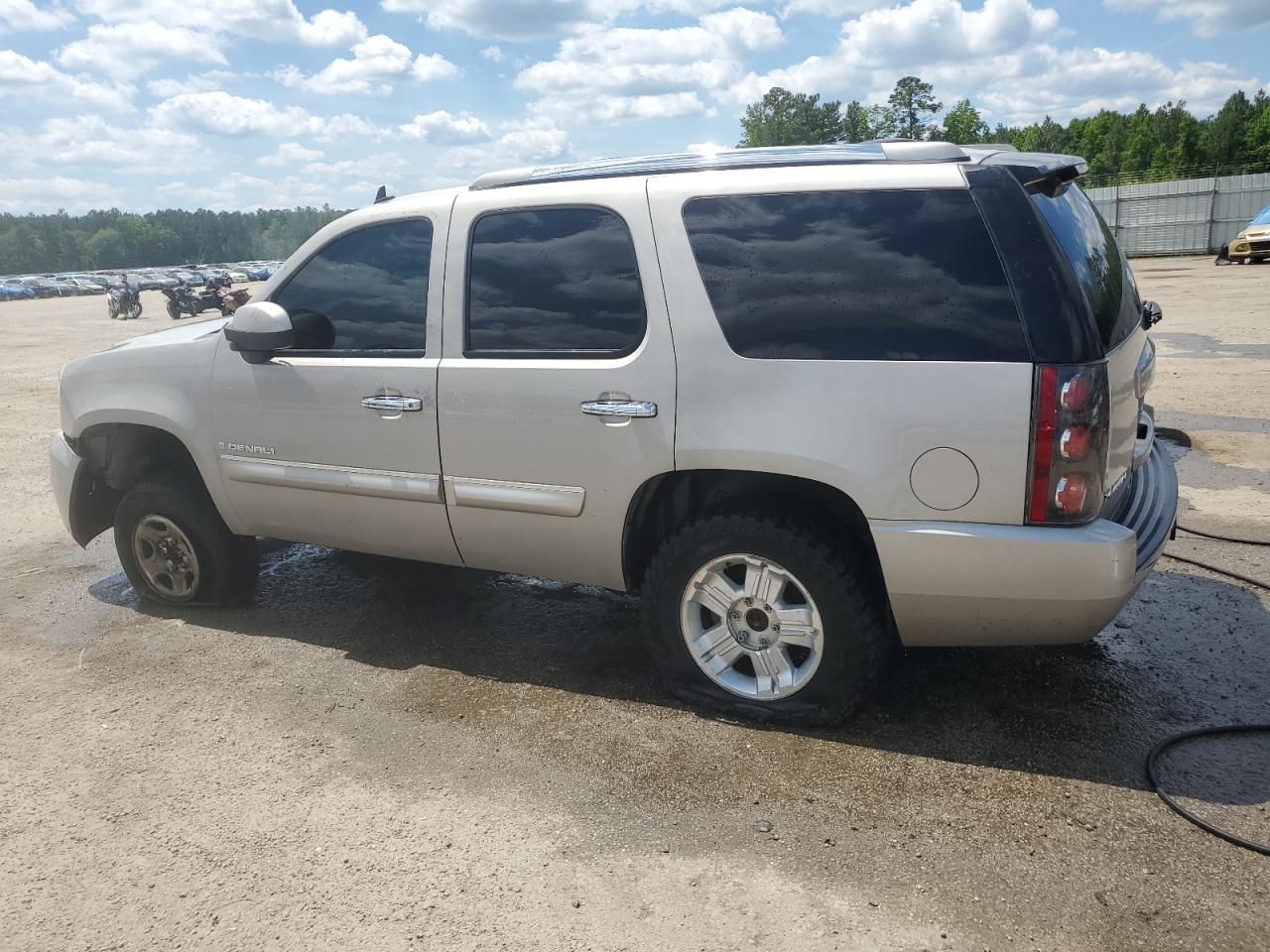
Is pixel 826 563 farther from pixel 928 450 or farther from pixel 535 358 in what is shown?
pixel 535 358

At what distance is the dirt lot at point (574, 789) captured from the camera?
2.63 metres

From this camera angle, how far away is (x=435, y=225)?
13.2 feet

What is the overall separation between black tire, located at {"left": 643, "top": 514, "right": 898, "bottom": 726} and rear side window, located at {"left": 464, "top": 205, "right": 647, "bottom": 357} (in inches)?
30.2

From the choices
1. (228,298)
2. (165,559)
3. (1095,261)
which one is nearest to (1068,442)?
(1095,261)

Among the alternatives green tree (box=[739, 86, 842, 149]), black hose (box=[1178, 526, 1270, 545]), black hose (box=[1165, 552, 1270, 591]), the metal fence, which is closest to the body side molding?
black hose (box=[1165, 552, 1270, 591])

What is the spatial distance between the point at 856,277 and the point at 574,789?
1.91 meters

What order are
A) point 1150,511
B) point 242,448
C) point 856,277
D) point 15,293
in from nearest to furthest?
point 856,277, point 1150,511, point 242,448, point 15,293

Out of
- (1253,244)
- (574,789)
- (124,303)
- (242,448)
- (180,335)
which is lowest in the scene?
(574,789)

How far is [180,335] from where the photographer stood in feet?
16.0

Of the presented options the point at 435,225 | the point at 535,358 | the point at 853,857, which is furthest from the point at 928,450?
the point at 435,225

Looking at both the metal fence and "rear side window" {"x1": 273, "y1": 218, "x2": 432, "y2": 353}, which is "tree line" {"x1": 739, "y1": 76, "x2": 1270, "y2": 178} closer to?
the metal fence

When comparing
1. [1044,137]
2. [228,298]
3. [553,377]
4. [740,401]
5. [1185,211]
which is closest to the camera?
[740,401]

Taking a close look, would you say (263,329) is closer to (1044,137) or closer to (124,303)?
(124,303)

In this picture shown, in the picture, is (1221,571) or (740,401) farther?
(1221,571)
